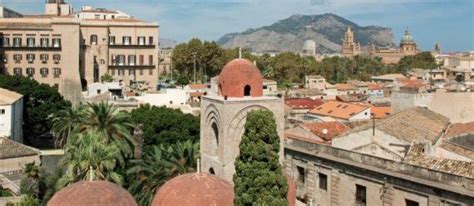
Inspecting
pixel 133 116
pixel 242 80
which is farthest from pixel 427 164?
pixel 133 116

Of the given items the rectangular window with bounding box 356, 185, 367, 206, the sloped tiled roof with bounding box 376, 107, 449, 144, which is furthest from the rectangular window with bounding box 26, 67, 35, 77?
the rectangular window with bounding box 356, 185, 367, 206

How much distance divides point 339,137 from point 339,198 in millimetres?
3673

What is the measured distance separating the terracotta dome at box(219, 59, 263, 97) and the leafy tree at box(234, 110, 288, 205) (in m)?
4.65

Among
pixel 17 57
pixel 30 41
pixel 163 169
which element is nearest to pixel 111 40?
pixel 30 41

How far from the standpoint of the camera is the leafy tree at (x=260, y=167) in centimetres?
1886

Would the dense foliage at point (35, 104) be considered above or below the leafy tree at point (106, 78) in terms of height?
below

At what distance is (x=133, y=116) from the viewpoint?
156 feet

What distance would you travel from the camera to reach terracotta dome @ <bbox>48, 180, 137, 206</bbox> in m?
19.1

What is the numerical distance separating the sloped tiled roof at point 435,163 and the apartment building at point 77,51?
49.7 meters

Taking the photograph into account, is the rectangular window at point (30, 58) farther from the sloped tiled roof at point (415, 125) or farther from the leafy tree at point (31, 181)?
the sloped tiled roof at point (415, 125)

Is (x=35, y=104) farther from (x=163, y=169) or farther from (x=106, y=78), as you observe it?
(x=163, y=169)

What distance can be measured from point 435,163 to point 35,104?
39.7 m

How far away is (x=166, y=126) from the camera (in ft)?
152

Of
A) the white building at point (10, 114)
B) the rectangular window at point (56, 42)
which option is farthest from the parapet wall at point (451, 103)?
the rectangular window at point (56, 42)
